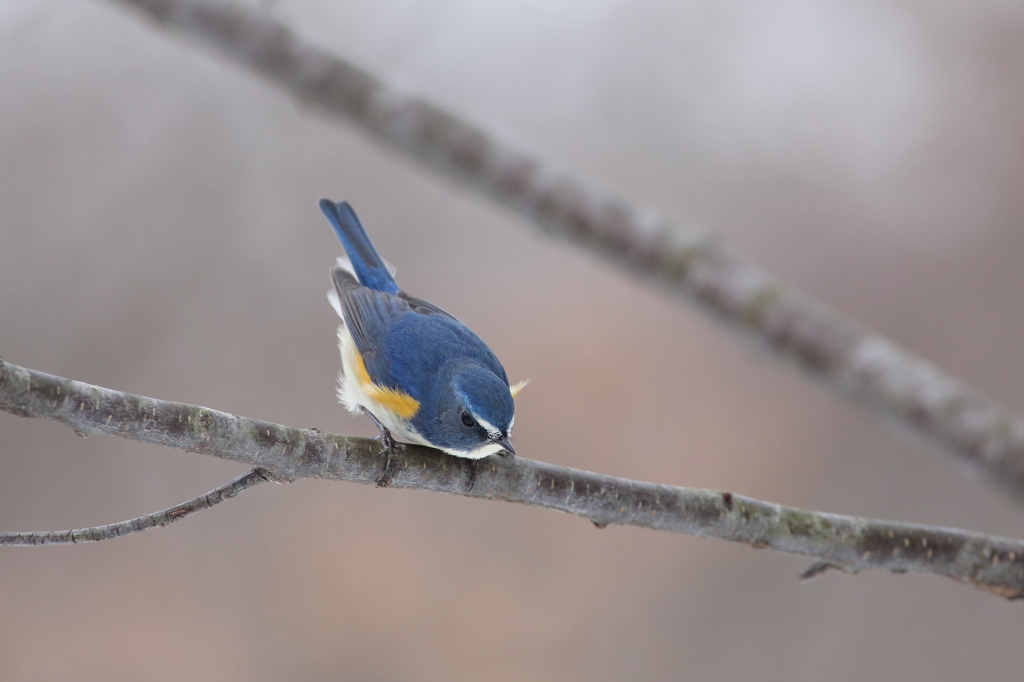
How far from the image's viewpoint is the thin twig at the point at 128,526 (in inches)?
39.0

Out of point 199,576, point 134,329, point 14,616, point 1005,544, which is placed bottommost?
point 14,616

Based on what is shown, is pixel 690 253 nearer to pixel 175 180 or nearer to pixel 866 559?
pixel 866 559

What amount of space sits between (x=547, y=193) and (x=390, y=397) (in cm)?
93

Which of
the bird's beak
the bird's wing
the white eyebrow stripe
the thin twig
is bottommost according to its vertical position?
the thin twig

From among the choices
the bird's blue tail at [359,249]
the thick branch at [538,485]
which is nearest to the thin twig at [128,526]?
the thick branch at [538,485]

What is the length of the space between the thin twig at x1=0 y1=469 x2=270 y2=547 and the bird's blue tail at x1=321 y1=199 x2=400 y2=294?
918 mm

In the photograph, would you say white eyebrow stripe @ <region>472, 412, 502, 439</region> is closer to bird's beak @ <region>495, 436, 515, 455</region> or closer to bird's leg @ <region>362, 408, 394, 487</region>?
bird's beak @ <region>495, 436, 515, 455</region>

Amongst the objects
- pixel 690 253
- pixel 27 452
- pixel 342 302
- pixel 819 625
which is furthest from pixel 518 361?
pixel 27 452

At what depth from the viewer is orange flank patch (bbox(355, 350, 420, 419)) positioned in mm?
1483

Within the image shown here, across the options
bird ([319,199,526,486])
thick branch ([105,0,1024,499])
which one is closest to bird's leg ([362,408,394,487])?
bird ([319,199,526,486])

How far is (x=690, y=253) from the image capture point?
7.29 feet

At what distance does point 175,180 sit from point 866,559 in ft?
8.21

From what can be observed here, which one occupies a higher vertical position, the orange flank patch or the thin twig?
the orange flank patch

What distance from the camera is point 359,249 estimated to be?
2004mm
